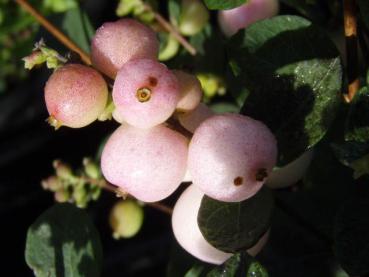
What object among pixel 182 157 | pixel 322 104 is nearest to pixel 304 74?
pixel 322 104

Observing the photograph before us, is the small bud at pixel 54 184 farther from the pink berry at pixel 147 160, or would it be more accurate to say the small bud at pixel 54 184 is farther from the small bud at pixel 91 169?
the pink berry at pixel 147 160

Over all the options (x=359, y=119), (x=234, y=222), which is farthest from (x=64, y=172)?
(x=359, y=119)

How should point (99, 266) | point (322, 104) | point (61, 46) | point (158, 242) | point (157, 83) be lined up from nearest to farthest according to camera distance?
point (157, 83) → point (322, 104) → point (99, 266) → point (61, 46) → point (158, 242)

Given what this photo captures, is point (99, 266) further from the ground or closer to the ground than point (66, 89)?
closer to the ground

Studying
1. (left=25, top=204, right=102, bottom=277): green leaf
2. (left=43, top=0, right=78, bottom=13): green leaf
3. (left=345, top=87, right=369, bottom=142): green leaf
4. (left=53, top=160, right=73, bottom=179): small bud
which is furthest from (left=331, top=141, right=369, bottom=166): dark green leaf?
(left=43, top=0, right=78, bottom=13): green leaf

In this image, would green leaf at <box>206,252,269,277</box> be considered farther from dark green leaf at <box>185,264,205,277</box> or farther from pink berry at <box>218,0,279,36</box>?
pink berry at <box>218,0,279,36</box>

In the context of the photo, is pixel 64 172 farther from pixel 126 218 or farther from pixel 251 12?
pixel 251 12

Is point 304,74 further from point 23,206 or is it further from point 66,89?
point 23,206
